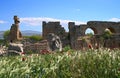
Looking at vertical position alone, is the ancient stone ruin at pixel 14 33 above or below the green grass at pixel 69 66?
below

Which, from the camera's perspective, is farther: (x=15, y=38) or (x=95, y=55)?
(x=15, y=38)

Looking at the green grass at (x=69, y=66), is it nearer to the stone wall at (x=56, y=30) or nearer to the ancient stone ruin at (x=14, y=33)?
the stone wall at (x=56, y=30)

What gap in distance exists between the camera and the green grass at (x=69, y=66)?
5941 mm

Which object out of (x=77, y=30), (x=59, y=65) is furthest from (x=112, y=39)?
(x=59, y=65)

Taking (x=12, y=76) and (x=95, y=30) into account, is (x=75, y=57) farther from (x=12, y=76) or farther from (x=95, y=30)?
(x=95, y=30)

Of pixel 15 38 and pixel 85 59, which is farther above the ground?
pixel 85 59

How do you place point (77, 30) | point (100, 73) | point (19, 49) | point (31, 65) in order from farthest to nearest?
point (77, 30) < point (19, 49) < point (100, 73) < point (31, 65)

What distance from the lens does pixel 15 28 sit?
44281 millimetres

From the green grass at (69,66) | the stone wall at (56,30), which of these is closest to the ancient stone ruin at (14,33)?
the stone wall at (56,30)

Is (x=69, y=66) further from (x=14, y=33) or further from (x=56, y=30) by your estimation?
(x=14, y=33)

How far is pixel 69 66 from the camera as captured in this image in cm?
699

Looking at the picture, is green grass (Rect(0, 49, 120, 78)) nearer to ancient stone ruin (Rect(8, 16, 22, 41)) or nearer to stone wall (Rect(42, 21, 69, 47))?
stone wall (Rect(42, 21, 69, 47))

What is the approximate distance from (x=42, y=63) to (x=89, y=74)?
1.10m

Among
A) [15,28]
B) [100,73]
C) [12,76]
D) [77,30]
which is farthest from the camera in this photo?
[15,28]
